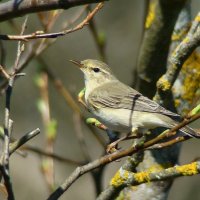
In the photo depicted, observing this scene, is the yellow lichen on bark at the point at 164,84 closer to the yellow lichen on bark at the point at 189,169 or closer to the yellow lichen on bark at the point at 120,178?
the yellow lichen on bark at the point at 120,178

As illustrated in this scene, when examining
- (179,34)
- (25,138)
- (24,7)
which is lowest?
(179,34)

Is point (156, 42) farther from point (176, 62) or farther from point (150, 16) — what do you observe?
point (176, 62)

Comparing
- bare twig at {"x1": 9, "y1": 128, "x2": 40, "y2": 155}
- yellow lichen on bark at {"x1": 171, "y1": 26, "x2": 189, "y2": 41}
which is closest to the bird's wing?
yellow lichen on bark at {"x1": 171, "y1": 26, "x2": 189, "y2": 41}

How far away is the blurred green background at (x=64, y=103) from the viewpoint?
9805 mm

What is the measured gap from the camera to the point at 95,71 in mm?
5469

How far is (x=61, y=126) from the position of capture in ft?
35.7

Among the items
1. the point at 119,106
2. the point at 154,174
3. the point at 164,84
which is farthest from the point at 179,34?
the point at 154,174

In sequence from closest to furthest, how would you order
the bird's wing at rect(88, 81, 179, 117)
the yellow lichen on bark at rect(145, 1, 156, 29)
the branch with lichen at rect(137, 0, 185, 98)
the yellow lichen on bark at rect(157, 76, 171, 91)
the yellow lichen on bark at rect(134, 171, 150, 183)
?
the yellow lichen on bark at rect(134, 171, 150, 183)
the yellow lichen on bark at rect(157, 76, 171, 91)
the branch with lichen at rect(137, 0, 185, 98)
the yellow lichen on bark at rect(145, 1, 156, 29)
the bird's wing at rect(88, 81, 179, 117)

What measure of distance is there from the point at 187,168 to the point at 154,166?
4.57 feet

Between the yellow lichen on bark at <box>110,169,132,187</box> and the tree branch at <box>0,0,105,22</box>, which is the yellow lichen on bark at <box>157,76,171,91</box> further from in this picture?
the tree branch at <box>0,0,105,22</box>

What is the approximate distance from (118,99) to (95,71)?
24.2 inches

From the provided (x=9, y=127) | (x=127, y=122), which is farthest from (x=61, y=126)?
(x=9, y=127)

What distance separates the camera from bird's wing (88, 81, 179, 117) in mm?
4401

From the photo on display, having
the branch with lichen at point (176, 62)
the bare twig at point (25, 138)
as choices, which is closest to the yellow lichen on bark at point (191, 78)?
the branch with lichen at point (176, 62)
